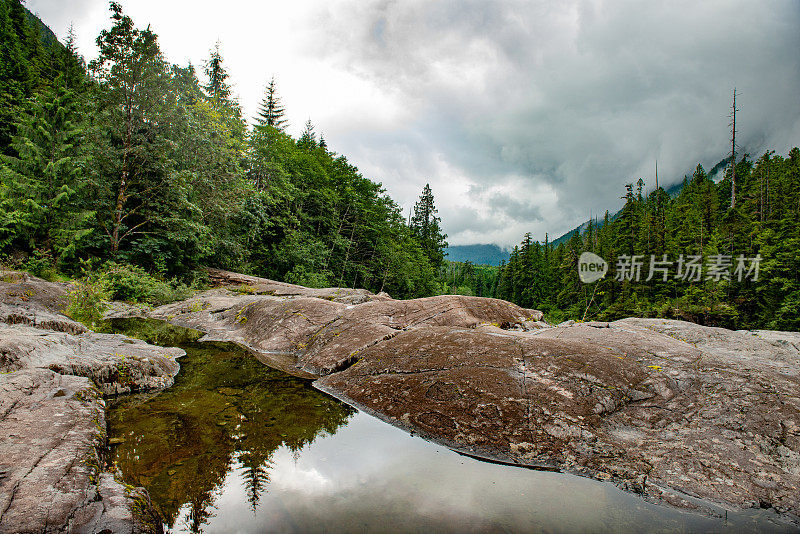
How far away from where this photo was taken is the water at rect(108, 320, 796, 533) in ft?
8.44

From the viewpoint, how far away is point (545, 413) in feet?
13.2

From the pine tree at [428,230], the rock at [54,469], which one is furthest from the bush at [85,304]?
the pine tree at [428,230]

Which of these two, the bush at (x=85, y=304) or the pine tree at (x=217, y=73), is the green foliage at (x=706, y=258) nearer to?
the bush at (x=85, y=304)

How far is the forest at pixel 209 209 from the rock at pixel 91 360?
30.9ft

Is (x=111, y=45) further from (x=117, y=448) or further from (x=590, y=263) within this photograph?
(x=590, y=263)

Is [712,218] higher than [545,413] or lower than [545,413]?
higher

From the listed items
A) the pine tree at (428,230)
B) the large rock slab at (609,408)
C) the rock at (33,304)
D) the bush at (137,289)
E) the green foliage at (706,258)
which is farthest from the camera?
the pine tree at (428,230)

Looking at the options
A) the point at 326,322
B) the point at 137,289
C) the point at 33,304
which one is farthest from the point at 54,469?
the point at 137,289

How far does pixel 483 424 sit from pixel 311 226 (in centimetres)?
2761

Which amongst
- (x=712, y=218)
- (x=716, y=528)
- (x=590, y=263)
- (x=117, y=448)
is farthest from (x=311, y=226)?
(x=712, y=218)

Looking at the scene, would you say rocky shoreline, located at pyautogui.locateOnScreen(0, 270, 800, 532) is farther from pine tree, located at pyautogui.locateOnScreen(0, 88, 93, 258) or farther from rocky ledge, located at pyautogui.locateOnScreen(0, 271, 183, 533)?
pine tree, located at pyautogui.locateOnScreen(0, 88, 93, 258)

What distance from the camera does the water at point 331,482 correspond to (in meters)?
2.57

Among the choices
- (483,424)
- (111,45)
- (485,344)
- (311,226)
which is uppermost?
(111,45)

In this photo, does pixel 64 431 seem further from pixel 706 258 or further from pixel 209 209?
pixel 706 258
